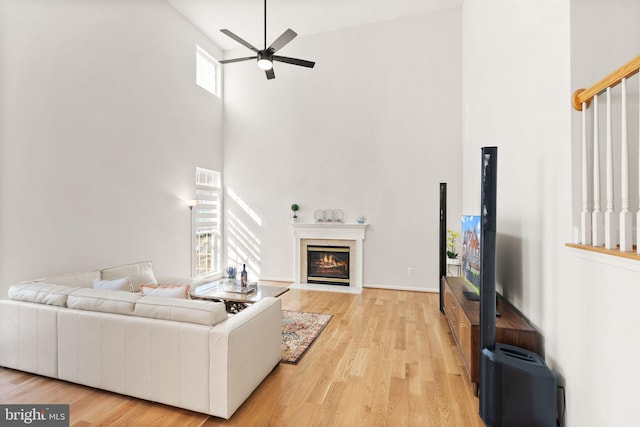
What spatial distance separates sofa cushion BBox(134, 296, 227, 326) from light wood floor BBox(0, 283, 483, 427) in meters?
0.66

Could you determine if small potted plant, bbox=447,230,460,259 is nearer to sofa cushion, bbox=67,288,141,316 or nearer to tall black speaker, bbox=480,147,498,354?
tall black speaker, bbox=480,147,498,354

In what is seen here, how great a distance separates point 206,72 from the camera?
637cm

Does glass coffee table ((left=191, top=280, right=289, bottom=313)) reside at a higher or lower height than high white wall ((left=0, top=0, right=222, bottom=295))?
lower

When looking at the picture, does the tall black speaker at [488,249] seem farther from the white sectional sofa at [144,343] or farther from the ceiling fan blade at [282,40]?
the ceiling fan blade at [282,40]

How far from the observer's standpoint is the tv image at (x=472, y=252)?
2.88 meters

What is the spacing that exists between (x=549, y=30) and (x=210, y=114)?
578 cm

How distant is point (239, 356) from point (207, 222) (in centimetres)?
465

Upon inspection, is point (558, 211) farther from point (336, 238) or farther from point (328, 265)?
point (328, 265)

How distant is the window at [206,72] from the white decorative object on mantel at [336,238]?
3.52 metres

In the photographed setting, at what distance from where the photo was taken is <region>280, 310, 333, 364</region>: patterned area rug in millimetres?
2955

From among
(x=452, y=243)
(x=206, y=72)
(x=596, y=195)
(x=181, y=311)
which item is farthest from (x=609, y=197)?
(x=206, y=72)

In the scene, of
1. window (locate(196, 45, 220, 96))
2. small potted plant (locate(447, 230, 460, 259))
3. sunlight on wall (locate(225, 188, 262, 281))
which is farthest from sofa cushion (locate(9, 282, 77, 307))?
small potted plant (locate(447, 230, 460, 259))

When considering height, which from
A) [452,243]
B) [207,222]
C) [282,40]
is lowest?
[452,243]

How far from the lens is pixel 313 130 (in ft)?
20.0
